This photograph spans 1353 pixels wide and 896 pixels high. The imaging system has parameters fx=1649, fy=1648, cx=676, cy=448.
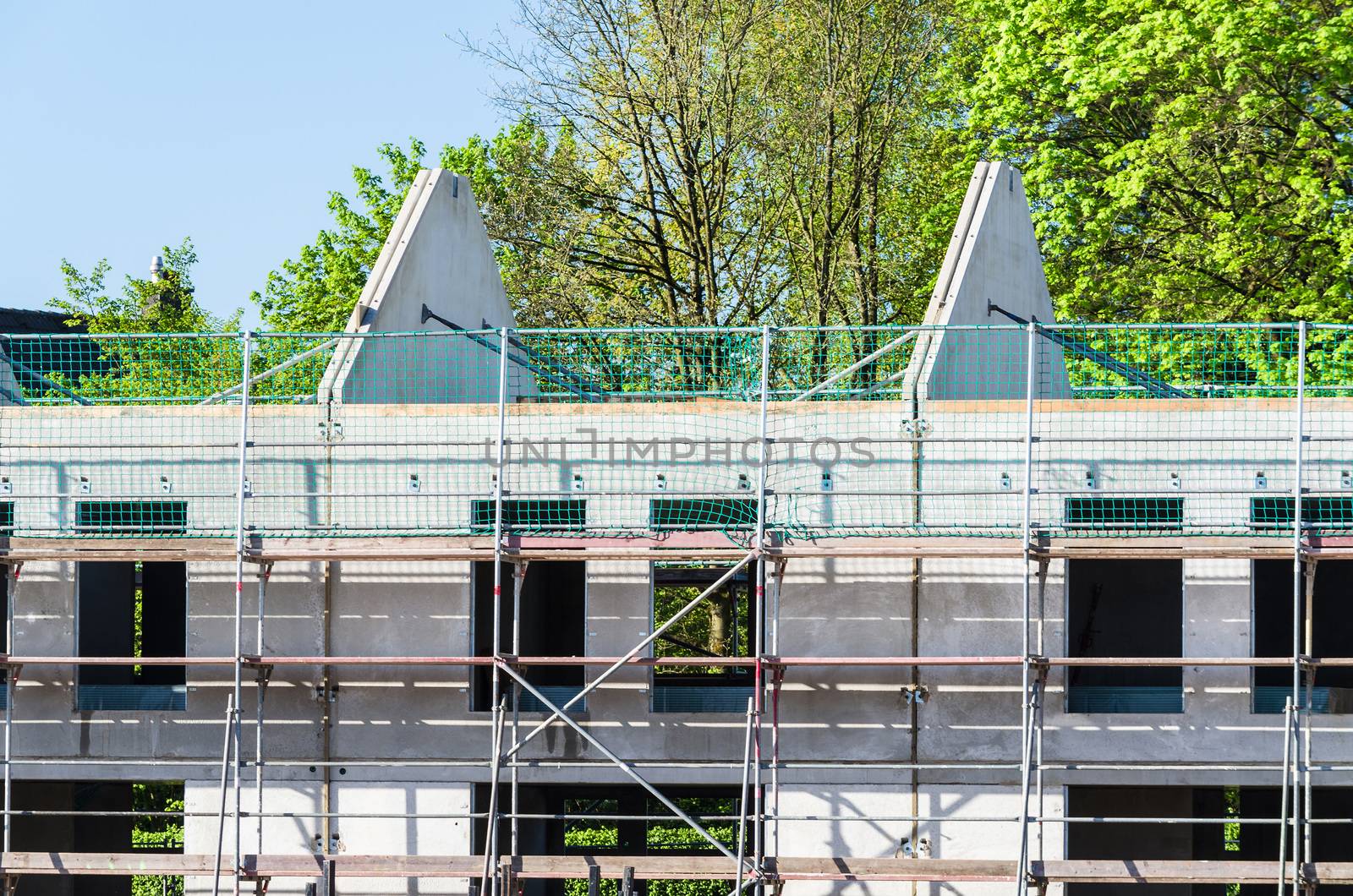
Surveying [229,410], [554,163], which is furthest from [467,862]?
[554,163]

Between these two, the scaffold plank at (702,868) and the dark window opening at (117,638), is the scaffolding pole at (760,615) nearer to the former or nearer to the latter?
the scaffold plank at (702,868)

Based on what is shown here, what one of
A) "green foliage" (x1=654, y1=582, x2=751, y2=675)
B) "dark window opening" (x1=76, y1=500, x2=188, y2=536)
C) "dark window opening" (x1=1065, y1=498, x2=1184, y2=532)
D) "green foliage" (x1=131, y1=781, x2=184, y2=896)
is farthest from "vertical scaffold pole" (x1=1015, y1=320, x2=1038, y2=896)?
"green foliage" (x1=131, y1=781, x2=184, y2=896)

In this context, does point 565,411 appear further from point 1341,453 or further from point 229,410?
point 1341,453

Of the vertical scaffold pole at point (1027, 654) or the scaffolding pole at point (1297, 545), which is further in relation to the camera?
the vertical scaffold pole at point (1027, 654)

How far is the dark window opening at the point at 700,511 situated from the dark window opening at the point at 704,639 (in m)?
1.46

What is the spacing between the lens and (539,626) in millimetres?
21781

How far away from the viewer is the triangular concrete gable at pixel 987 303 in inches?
674

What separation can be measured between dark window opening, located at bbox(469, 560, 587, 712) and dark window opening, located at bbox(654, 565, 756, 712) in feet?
3.49

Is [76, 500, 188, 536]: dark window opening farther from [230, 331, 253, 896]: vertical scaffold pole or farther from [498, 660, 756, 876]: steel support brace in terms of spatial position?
[498, 660, 756, 876]: steel support brace

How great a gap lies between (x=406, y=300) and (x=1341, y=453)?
9822 millimetres

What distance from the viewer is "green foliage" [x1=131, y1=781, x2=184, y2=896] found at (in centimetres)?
2938

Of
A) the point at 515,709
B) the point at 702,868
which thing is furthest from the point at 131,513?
the point at 702,868

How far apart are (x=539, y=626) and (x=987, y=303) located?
7.33m

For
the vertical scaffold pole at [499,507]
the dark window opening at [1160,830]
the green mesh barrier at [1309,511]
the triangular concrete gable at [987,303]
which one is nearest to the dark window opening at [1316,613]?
the dark window opening at [1160,830]
